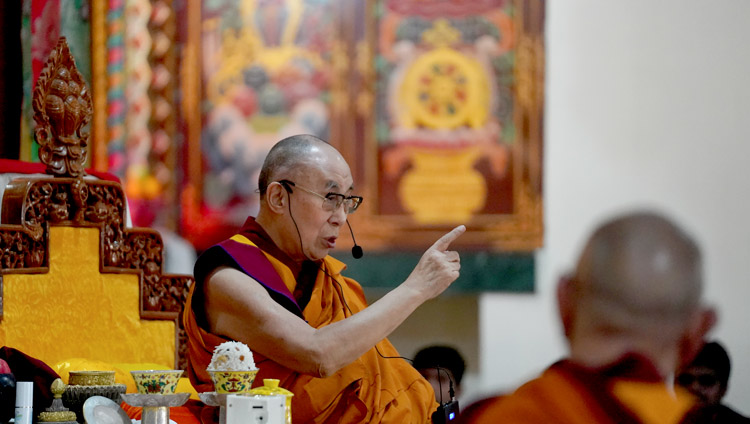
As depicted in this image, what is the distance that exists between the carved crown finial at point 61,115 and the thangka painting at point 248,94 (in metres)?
1.15

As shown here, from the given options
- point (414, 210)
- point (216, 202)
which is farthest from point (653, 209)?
point (216, 202)

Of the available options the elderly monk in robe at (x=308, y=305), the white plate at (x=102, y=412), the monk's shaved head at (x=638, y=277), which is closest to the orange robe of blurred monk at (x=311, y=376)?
the elderly monk in robe at (x=308, y=305)

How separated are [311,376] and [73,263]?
1120 millimetres

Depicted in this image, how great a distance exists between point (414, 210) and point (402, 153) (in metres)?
0.25

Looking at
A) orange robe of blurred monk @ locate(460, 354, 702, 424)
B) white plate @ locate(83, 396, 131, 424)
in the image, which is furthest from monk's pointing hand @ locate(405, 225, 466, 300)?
orange robe of blurred monk @ locate(460, 354, 702, 424)

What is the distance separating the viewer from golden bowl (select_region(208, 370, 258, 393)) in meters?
1.79

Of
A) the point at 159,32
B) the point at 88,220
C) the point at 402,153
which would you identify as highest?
the point at 159,32

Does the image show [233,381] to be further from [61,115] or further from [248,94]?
[248,94]

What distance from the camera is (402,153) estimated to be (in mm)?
3807

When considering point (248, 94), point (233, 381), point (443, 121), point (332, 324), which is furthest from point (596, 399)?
point (248, 94)

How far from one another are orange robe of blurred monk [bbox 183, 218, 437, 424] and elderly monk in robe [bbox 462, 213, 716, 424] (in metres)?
1.27

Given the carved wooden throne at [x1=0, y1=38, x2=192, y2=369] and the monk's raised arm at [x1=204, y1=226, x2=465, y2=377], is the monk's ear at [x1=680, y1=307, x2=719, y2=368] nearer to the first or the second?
the monk's raised arm at [x1=204, y1=226, x2=465, y2=377]

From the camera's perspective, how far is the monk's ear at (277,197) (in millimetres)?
2254

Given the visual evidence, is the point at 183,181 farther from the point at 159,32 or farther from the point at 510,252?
the point at 510,252
